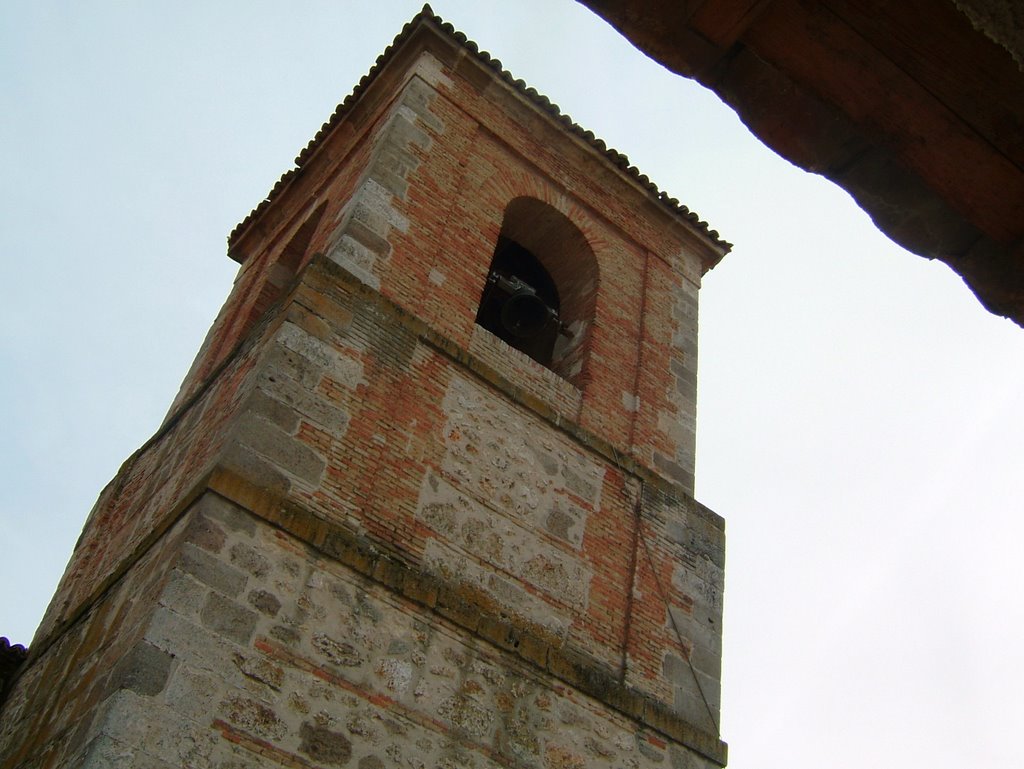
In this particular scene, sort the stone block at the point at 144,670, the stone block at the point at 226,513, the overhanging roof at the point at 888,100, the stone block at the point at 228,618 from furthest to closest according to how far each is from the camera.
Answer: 1. the stone block at the point at 226,513
2. the stone block at the point at 228,618
3. the stone block at the point at 144,670
4. the overhanging roof at the point at 888,100

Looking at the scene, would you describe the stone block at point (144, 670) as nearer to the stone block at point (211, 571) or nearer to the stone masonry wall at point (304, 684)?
the stone masonry wall at point (304, 684)

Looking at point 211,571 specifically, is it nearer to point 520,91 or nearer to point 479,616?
point 479,616

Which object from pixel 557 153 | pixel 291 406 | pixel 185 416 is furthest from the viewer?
pixel 557 153

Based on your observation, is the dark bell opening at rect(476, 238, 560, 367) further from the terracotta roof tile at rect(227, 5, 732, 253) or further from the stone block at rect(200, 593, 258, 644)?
the stone block at rect(200, 593, 258, 644)

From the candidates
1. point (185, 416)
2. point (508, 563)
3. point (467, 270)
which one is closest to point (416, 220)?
point (467, 270)

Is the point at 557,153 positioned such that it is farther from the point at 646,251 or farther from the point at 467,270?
the point at 467,270

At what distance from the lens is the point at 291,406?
22.2 ft

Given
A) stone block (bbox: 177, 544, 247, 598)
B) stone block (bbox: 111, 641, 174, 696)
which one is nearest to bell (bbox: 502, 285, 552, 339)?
stone block (bbox: 177, 544, 247, 598)

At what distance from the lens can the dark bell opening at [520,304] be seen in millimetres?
9414

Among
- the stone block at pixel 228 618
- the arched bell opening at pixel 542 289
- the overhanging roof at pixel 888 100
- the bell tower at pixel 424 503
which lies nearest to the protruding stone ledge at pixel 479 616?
the bell tower at pixel 424 503

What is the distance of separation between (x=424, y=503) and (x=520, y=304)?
289 cm

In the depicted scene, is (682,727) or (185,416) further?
(185,416)

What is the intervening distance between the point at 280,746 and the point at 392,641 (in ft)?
3.08

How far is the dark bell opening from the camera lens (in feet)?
30.9
